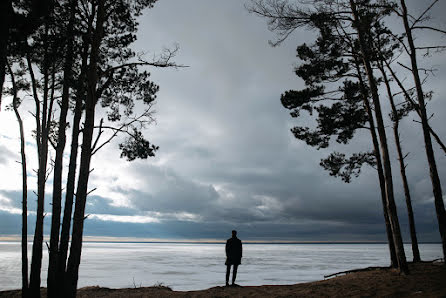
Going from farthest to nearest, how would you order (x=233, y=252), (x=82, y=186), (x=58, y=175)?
1. (x=233, y=252)
2. (x=58, y=175)
3. (x=82, y=186)

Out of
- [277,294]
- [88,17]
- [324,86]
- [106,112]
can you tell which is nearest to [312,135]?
[324,86]

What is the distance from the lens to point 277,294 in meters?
9.05

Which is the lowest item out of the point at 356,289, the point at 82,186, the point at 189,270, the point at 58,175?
the point at 189,270

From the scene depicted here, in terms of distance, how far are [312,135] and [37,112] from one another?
10.8 meters

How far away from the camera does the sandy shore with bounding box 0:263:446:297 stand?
8125 mm

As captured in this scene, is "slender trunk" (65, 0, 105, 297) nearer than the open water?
Yes

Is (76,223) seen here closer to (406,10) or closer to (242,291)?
(242,291)

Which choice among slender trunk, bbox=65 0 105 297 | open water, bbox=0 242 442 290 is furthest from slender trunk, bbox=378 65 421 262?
slender trunk, bbox=65 0 105 297

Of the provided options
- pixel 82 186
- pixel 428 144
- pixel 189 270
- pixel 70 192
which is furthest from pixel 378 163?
pixel 189 270

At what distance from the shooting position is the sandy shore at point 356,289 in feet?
26.7

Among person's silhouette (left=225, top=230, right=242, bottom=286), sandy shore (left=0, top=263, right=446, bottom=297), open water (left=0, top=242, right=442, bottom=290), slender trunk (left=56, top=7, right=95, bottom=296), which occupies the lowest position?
open water (left=0, top=242, right=442, bottom=290)

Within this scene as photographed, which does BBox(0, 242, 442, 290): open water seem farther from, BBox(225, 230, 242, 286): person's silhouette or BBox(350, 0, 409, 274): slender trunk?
BBox(350, 0, 409, 274): slender trunk

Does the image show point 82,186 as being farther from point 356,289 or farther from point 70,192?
point 356,289

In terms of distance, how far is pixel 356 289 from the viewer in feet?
28.7
